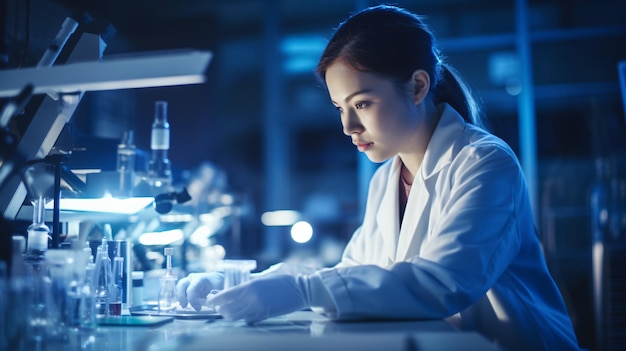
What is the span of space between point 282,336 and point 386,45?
80cm

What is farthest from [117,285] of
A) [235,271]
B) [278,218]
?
[278,218]

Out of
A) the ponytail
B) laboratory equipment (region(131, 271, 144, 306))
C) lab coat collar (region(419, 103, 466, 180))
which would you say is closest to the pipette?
laboratory equipment (region(131, 271, 144, 306))

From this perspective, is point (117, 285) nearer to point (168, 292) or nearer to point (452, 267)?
point (168, 292)

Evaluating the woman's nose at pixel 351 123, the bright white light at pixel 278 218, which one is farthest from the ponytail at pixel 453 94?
the bright white light at pixel 278 218

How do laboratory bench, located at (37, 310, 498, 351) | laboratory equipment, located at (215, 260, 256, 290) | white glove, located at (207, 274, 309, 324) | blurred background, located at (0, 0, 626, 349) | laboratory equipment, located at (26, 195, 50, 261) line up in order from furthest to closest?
blurred background, located at (0, 0, 626, 349) < laboratory equipment, located at (215, 260, 256, 290) < laboratory equipment, located at (26, 195, 50, 261) < white glove, located at (207, 274, 309, 324) < laboratory bench, located at (37, 310, 498, 351)

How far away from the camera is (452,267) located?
1.02 metres

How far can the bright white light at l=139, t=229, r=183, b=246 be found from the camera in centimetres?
168

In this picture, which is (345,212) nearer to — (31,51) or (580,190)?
(580,190)

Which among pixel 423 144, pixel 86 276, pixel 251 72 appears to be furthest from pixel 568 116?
pixel 86 276

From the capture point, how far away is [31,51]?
148cm

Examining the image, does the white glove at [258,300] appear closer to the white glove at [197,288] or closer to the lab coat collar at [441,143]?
the white glove at [197,288]

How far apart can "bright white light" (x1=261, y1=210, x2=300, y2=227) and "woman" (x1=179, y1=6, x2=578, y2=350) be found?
341 centimetres

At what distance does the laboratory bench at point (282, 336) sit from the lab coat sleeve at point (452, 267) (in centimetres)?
3

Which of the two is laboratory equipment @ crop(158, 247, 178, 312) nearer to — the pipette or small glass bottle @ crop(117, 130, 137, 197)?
the pipette
